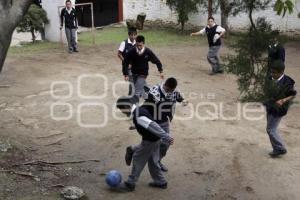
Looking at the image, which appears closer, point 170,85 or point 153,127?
point 153,127

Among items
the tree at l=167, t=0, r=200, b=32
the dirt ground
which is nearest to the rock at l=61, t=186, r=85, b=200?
the dirt ground

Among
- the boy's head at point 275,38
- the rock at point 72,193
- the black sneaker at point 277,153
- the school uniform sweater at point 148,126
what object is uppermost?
→ the boy's head at point 275,38

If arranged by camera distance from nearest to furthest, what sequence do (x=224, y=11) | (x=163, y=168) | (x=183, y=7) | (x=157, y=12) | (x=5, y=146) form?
(x=163, y=168) → (x=5, y=146) → (x=224, y=11) → (x=183, y=7) → (x=157, y=12)

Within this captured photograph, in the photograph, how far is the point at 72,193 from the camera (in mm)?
7734

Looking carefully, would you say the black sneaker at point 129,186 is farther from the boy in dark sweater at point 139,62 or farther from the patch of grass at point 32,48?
the patch of grass at point 32,48

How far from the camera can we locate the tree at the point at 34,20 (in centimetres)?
1905

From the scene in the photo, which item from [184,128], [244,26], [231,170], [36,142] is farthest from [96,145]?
[244,26]

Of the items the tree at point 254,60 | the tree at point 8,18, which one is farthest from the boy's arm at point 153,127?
the tree at point 8,18

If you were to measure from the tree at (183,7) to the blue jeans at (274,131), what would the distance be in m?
12.4

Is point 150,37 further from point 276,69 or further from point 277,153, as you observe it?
point 276,69

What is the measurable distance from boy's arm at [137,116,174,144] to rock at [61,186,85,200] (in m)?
1.33

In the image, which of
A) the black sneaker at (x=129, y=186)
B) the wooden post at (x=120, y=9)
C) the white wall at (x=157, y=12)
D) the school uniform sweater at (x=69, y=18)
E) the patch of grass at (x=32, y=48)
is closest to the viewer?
the black sneaker at (x=129, y=186)

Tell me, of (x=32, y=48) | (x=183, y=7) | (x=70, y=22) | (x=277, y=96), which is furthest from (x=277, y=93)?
(x=183, y=7)

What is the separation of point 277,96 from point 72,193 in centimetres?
328
